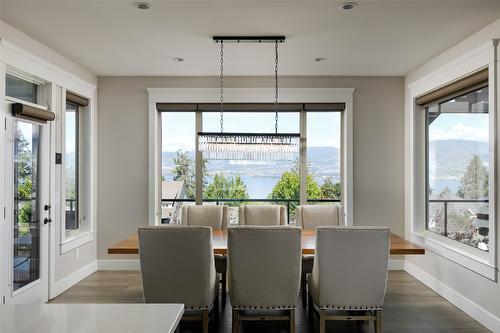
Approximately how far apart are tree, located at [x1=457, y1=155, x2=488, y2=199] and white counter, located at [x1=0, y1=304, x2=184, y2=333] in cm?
349

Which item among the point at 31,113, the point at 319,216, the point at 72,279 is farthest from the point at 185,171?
the point at 31,113

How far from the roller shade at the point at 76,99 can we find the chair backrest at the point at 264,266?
2.88 meters

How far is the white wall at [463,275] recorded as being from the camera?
3.57 metres

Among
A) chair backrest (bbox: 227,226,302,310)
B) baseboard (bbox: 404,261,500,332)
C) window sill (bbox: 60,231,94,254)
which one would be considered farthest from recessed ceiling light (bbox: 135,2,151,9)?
baseboard (bbox: 404,261,500,332)

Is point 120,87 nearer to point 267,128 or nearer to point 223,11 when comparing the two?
point 267,128

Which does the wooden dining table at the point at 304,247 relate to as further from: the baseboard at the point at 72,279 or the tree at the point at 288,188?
the tree at the point at 288,188

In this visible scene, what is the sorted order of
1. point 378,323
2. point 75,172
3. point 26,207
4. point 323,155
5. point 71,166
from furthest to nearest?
point 323,155 → point 75,172 → point 71,166 → point 26,207 → point 378,323

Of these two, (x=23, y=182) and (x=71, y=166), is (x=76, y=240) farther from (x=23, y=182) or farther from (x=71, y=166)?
(x=23, y=182)

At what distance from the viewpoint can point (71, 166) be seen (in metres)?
5.11

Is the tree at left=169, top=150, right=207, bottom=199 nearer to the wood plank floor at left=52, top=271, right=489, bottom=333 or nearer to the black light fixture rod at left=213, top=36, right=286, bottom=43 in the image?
the wood plank floor at left=52, top=271, right=489, bottom=333

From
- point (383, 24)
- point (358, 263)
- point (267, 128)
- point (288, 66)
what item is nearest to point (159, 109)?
point (267, 128)

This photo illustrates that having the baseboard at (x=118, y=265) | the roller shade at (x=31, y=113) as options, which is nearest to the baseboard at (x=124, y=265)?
the baseboard at (x=118, y=265)

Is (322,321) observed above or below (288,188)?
below

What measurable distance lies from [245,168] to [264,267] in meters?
2.81
